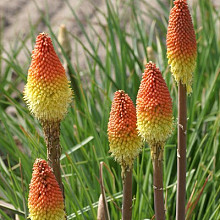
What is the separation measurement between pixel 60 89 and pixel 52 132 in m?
0.17

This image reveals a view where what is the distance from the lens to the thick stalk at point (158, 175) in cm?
205

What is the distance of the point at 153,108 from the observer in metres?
1.96

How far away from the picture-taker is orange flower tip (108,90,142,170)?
202 centimetres

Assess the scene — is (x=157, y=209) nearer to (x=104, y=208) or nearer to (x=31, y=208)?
(x=104, y=208)

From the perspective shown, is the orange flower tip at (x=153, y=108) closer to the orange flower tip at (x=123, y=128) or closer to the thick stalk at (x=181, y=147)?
the orange flower tip at (x=123, y=128)

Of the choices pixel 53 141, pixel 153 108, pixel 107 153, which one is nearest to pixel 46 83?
pixel 53 141

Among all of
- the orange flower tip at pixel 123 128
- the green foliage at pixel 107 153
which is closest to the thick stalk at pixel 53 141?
the orange flower tip at pixel 123 128

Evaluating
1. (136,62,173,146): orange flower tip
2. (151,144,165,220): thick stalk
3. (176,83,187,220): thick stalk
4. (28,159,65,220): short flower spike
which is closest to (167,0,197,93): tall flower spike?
(176,83,187,220): thick stalk

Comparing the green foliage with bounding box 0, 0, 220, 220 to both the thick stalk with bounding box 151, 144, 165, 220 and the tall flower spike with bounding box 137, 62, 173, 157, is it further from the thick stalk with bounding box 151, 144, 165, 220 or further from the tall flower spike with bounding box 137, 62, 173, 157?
the tall flower spike with bounding box 137, 62, 173, 157

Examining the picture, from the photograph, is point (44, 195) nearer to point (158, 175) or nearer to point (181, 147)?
point (158, 175)

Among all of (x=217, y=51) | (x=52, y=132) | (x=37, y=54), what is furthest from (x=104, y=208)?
(x=217, y=51)

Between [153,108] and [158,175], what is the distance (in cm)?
28

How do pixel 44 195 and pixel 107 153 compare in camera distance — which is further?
pixel 107 153

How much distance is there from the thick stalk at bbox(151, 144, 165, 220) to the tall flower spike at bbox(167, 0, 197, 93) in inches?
11.6
